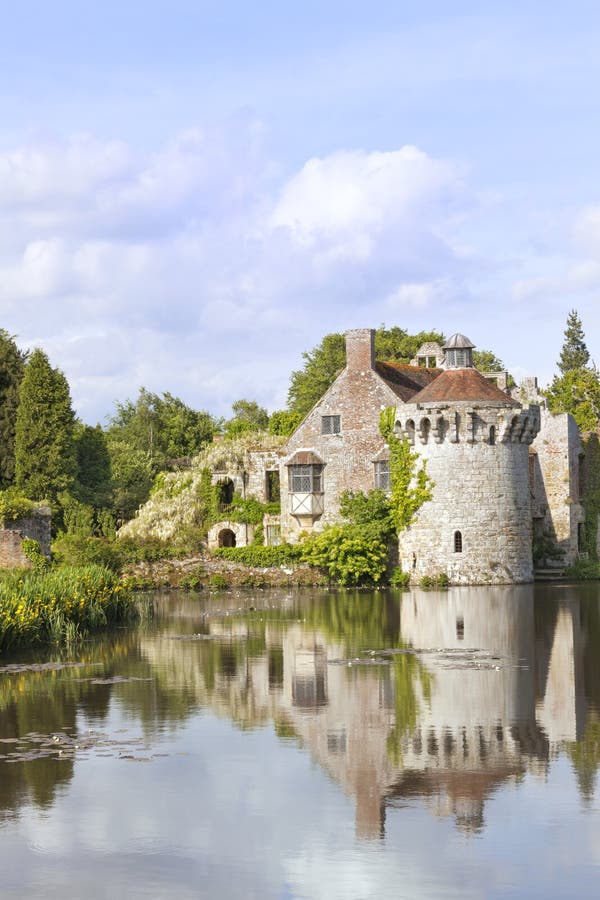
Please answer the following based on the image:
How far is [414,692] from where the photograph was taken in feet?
55.8

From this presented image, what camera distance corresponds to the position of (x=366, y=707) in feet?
51.6

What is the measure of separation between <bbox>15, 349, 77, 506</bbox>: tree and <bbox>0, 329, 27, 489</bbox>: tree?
97.2 inches

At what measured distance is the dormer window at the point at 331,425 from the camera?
1895 inches

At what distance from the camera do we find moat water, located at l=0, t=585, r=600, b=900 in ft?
30.3

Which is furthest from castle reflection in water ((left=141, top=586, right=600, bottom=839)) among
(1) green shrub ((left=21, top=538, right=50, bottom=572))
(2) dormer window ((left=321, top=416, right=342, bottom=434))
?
(2) dormer window ((left=321, top=416, right=342, bottom=434))

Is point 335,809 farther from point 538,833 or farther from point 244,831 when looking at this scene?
point 538,833

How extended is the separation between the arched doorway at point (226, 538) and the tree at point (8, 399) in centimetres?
1143

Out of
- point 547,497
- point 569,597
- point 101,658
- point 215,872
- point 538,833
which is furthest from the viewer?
point 547,497

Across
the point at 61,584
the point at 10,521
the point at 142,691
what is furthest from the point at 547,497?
the point at 142,691

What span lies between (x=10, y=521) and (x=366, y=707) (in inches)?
924

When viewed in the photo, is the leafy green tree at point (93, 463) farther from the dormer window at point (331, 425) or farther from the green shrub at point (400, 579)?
the green shrub at point (400, 579)

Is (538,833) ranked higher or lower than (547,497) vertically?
lower

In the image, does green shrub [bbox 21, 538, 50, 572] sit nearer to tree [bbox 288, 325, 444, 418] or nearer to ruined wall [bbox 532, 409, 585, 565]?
ruined wall [bbox 532, 409, 585, 565]

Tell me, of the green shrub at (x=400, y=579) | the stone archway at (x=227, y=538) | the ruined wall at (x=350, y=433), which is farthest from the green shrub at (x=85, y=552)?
the green shrub at (x=400, y=579)
